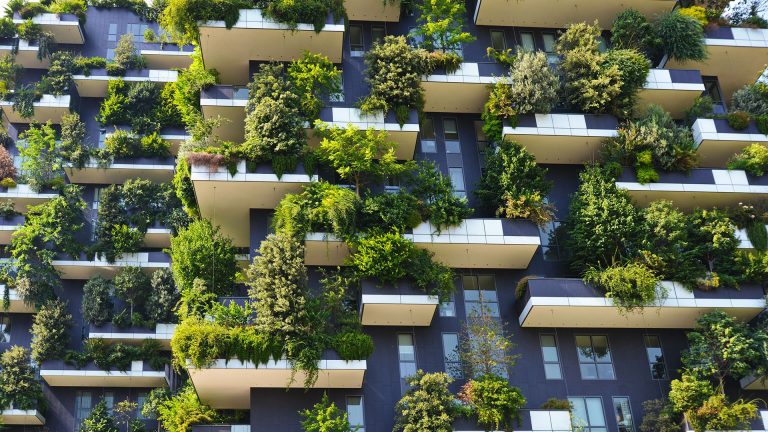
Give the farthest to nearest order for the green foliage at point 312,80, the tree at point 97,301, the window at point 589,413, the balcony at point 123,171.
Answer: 1. the balcony at point 123,171
2. the tree at point 97,301
3. the green foliage at point 312,80
4. the window at point 589,413

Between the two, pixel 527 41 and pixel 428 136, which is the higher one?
pixel 527 41

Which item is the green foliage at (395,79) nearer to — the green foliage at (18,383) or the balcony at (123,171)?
the balcony at (123,171)

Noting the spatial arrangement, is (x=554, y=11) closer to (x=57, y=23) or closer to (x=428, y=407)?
(x=428, y=407)

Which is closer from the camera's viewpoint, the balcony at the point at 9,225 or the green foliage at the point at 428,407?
the green foliage at the point at 428,407

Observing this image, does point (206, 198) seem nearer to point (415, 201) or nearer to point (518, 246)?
point (415, 201)

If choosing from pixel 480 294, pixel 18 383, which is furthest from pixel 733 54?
pixel 18 383

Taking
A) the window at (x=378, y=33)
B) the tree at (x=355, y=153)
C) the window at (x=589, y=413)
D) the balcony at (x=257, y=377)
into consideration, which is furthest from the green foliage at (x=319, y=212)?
the window at (x=589, y=413)
